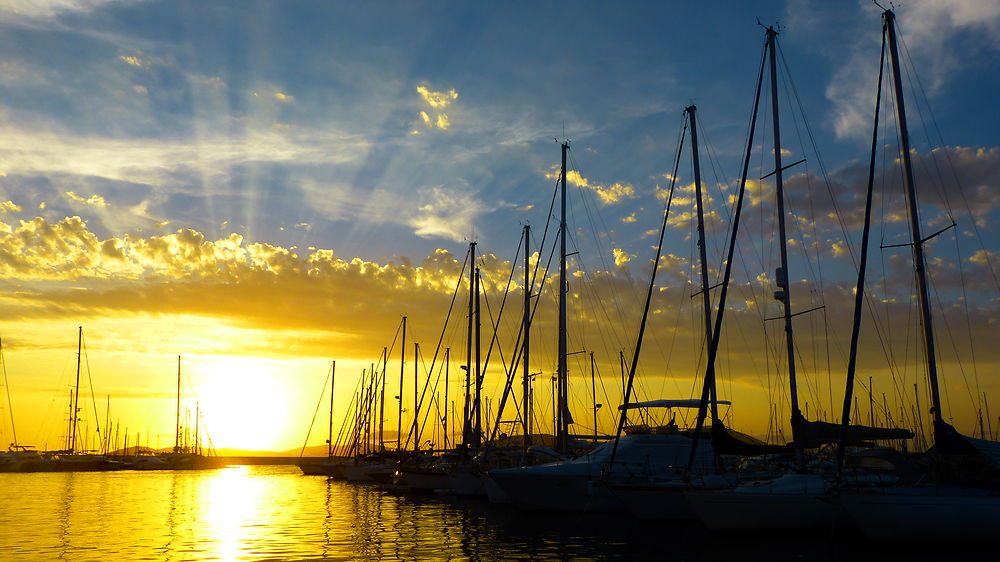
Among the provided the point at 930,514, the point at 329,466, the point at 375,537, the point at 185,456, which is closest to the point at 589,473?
the point at 375,537

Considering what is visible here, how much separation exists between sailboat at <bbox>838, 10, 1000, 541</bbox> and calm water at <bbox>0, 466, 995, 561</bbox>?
29.4 inches

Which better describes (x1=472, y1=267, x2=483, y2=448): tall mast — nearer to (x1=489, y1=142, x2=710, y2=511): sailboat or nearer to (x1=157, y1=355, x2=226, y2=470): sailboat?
(x1=489, y1=142, x2=710, y2=511): sailboat

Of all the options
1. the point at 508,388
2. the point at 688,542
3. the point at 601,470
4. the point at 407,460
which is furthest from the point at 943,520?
the point at 407,460

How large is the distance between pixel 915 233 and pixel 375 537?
22.7 meters

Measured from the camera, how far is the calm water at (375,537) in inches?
981

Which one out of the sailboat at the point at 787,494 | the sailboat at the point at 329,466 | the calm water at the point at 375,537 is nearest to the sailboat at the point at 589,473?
the calm water at the point at 375,537

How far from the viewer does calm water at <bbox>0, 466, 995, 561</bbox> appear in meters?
24.9

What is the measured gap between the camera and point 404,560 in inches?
959

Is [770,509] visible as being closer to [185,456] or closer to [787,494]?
[787,494]

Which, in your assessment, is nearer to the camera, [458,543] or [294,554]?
[294,554]

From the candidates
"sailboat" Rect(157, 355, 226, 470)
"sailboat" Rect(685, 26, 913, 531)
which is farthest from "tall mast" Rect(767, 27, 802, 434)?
"sailboat" Rect(157, 355, 226, 470)

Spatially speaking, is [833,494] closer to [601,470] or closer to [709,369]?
[709,369]

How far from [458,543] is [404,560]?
4250 millimetres

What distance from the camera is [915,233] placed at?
26.4 m
